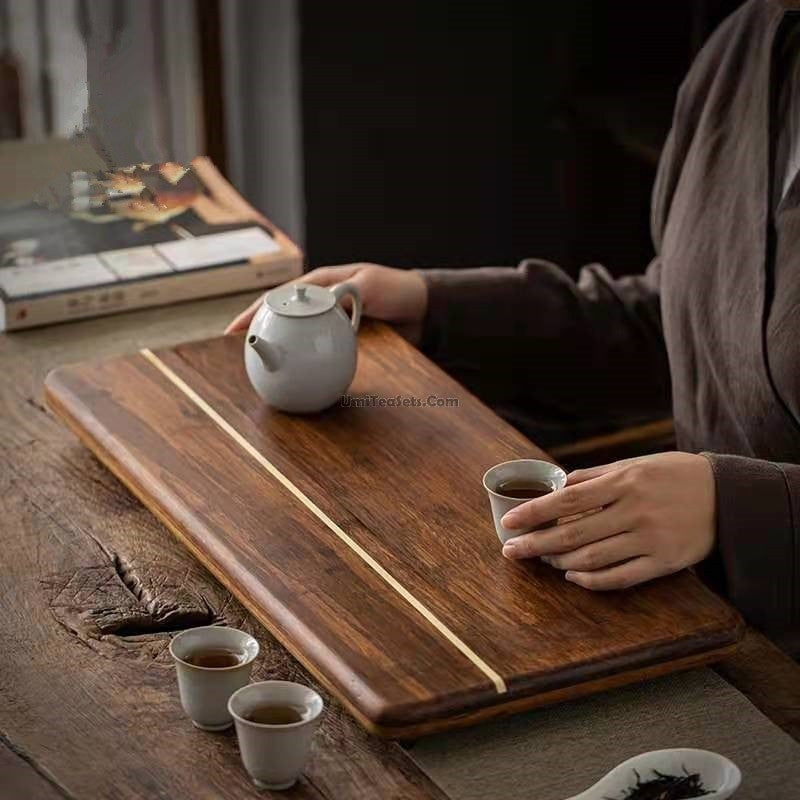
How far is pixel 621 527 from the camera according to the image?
1466 mm

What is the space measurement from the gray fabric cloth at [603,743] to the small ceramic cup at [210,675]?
0.16 metres

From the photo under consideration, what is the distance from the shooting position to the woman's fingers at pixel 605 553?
1.46m

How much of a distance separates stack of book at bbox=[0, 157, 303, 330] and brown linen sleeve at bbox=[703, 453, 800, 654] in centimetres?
96

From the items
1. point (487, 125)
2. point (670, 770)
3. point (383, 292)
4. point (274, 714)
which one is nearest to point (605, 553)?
point (670, 770)

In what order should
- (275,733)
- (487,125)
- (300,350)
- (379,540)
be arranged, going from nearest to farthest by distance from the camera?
(275,733) < (379,540) < (300,350) < (487,125)

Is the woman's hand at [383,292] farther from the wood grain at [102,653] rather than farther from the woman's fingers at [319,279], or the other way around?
the wood grain at [102,653]

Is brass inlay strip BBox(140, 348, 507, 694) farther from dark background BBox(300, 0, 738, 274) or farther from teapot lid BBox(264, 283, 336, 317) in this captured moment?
dark background BBox(300, 0, 738, 274)

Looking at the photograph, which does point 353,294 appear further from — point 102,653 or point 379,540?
point 102,653

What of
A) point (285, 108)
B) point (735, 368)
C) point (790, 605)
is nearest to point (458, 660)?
point (790, 605)

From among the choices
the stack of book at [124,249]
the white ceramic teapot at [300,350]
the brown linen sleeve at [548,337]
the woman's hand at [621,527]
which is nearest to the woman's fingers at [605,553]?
the woman's hand at [621,527]

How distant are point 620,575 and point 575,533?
6 centimetres

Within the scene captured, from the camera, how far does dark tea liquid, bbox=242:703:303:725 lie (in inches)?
49.9

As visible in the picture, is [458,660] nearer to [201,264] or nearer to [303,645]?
[303,645]

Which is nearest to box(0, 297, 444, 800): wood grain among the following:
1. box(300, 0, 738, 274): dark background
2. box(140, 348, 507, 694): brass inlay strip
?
box(140, 348, 507, 694): brass inlay strip
